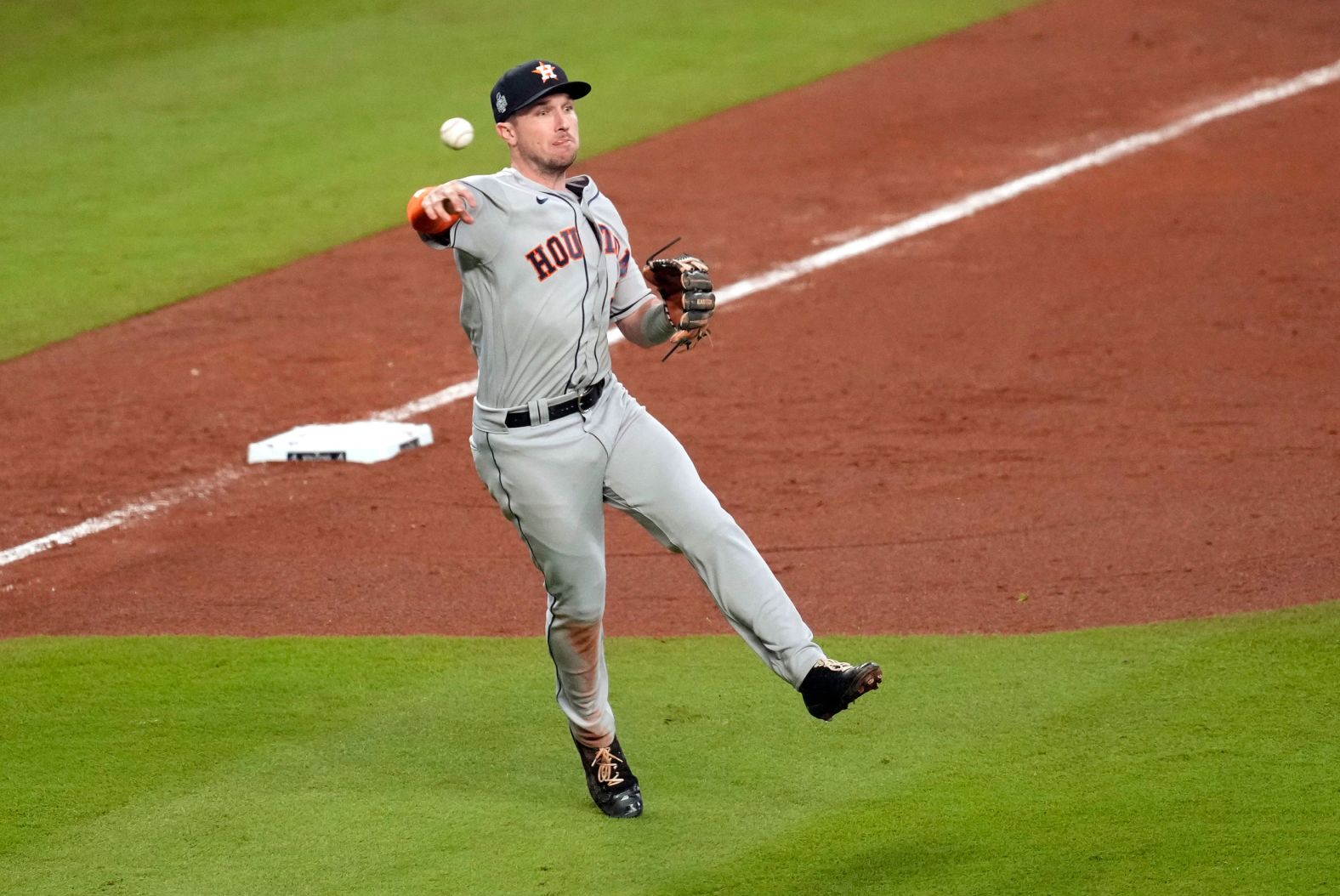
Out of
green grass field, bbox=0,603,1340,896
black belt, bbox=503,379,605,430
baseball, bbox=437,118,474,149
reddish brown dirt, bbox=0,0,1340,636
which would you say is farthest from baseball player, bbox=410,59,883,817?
reddish brown dirt, bbox=0,0,1340,636

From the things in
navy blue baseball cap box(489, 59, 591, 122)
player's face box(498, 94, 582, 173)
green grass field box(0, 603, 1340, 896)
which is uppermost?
navy blue baseball cap box(489, 59, 591, 122)

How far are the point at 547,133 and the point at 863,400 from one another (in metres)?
3.93

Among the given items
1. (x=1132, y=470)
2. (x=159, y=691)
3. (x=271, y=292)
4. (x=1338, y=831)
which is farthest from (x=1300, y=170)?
(x=159, y=691)

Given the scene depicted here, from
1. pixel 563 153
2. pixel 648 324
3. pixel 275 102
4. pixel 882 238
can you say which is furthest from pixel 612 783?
pixel 275 102

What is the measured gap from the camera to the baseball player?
483 cm

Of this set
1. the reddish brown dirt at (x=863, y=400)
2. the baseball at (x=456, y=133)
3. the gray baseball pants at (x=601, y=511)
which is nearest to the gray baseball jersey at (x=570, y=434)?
the gray baseball pants at (x=601, y=511)

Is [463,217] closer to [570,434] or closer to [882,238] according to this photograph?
[570,434]

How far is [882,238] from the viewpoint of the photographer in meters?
10.6

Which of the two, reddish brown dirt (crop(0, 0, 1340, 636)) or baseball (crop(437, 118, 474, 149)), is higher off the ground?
A: baseball (crop(437, 118, 474, 149))

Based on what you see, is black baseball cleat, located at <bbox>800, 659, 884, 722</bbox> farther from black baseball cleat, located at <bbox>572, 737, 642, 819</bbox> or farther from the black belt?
the black belt

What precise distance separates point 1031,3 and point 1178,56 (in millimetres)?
1700

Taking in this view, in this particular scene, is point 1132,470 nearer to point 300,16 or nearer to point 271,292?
point 271,292

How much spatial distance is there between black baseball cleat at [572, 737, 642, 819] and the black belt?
3.17ft

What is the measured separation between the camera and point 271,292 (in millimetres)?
10148
